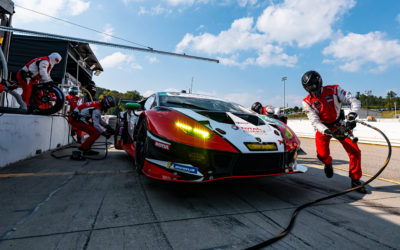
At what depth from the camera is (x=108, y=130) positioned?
4562 millimetres

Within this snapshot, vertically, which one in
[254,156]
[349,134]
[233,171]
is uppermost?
[349,134]

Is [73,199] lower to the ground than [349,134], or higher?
lower

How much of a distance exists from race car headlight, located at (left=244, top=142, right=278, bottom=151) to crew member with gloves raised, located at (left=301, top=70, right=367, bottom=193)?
1115 millimetres

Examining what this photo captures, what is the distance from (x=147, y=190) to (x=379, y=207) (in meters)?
2.38

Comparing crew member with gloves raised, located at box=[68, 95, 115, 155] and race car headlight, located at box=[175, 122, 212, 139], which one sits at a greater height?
crew member with gloves raised, located at box=[68, 95, 115, 155]

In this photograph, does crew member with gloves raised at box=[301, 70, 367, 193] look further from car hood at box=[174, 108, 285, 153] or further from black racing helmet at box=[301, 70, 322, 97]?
car hood at box=[174, 108, 285, 153]

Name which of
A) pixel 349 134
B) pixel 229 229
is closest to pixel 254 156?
pixel 229 229

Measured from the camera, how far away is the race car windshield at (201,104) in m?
2.82

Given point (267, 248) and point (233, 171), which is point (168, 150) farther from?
point (267, 248)

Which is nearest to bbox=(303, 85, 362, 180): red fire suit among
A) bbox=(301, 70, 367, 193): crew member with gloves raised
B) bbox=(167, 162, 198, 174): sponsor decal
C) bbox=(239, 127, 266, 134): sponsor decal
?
bbox=(301, 70, 367, 193): crew member with gloves raised

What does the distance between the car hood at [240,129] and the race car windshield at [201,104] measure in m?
0.46

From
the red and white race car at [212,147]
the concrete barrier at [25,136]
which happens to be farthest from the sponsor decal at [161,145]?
the concrete barrier at [25,136]

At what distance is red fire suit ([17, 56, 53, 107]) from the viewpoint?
4523 mm

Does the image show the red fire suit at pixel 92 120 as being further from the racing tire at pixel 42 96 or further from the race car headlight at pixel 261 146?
the race car headlight at pixel 261 146
